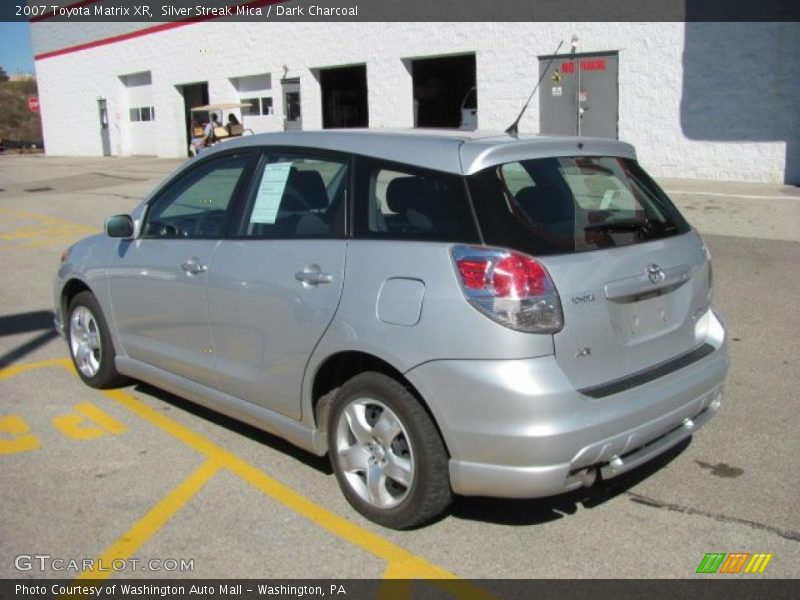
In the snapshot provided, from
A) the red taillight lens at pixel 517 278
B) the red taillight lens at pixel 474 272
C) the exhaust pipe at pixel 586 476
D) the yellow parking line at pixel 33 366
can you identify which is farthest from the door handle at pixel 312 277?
the yellow parking line at pixel 33 366

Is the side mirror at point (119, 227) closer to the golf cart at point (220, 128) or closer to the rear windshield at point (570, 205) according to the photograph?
the rear windshield at point (570, 205)

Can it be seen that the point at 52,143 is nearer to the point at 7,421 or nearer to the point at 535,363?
the point at 7,421

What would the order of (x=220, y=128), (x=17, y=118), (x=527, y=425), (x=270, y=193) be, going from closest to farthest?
(x=527, y=425) → (x=270, y=193) → (x=220, y=128) → (x=17, y=118)

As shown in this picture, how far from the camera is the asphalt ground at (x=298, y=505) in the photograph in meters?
3.34

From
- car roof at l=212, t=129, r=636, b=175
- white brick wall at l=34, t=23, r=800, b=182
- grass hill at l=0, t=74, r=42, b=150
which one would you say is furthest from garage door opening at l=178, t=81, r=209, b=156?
grass hill at l=0, t=74, r=42, b=150

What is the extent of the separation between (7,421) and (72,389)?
1.99ft

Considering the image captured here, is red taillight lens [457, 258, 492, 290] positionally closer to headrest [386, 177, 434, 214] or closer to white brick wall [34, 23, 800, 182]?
headrest [386, 177, 434, 214]

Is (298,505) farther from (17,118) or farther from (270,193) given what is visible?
(17,118)

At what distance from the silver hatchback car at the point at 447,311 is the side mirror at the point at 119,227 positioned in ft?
1.92

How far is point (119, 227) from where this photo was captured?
488 centimetres

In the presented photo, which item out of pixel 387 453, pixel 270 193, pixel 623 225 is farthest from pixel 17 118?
pixel 623 225

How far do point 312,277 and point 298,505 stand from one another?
3.60ft

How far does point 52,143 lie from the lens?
42.8 metres

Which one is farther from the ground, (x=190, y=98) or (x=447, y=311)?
(x=190, y=98)
